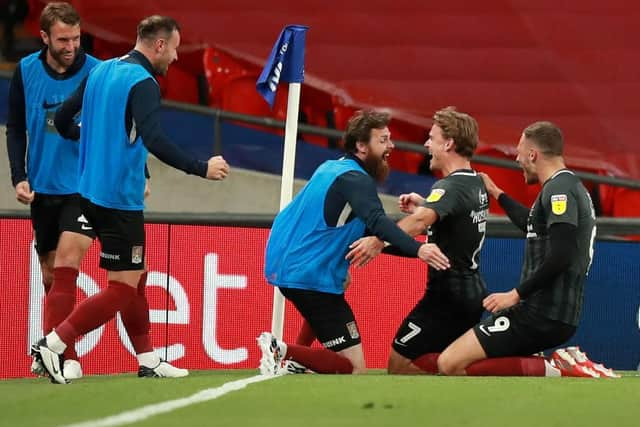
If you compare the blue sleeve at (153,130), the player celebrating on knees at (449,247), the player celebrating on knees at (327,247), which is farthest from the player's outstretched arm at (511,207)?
the blue sleeve at (153,130)

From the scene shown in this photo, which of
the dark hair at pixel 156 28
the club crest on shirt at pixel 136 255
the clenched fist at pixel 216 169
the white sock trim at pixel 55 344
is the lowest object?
the white sock trim at pixel 55 344

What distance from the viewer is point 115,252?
755cm

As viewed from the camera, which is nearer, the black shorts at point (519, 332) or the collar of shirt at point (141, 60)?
the collar of shirt at point (141, 60)

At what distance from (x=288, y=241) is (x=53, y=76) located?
1.57 metres

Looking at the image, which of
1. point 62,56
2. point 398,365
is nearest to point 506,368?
point 398,365

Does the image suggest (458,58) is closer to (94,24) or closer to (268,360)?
(94,24)

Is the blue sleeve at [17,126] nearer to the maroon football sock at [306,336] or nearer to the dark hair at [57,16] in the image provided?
the dark hair at [57,16]

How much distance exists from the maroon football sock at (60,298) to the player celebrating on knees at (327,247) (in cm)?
107

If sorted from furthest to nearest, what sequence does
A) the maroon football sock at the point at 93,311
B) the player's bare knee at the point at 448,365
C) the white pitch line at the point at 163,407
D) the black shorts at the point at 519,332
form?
the player's bare knee at the point at 448,365 → the black shorts at the point at 519,332 → the maroon football sock at the point at 93,311 → the white pitch line at the point at 163,407

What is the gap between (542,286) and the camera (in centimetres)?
780

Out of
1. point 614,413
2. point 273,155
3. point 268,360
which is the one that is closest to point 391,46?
point 273,155

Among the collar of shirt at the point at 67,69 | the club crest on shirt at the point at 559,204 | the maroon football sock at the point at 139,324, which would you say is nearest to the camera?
the club crest on shirt at the point at 559,204

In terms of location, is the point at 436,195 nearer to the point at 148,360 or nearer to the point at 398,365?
the point at 398,365

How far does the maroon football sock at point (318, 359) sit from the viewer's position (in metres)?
8.10
